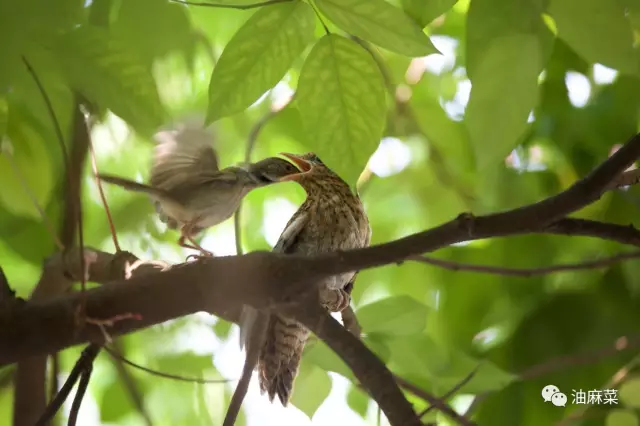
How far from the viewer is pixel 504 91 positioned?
0.62 m

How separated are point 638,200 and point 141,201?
921 millimetres

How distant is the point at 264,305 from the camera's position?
0.61 m

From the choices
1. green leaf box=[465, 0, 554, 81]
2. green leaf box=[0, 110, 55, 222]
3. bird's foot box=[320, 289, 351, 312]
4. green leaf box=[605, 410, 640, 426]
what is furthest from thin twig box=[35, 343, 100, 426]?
green leaf box=[605, 410, 640, 426]

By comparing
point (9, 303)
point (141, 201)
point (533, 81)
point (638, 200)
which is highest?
point (638, 200)

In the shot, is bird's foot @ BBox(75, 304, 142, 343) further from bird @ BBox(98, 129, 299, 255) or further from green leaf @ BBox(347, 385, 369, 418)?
green leaf @ BBox(347, 385, 369, 418)

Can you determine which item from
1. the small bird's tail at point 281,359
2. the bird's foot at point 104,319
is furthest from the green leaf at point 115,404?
the bird's foot at point 104,319

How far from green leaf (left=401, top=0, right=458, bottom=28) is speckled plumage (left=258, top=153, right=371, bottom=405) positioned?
404mm

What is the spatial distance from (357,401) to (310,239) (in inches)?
13.2

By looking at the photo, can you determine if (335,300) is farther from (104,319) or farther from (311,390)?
(104,319)

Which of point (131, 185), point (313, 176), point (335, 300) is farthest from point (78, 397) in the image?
point (313, 176)

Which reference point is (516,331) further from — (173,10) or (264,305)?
(173,10)

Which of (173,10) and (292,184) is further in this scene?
(292,184)

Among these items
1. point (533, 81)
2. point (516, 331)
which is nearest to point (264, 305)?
point (533, 81)

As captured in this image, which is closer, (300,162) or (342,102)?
(342,102)
